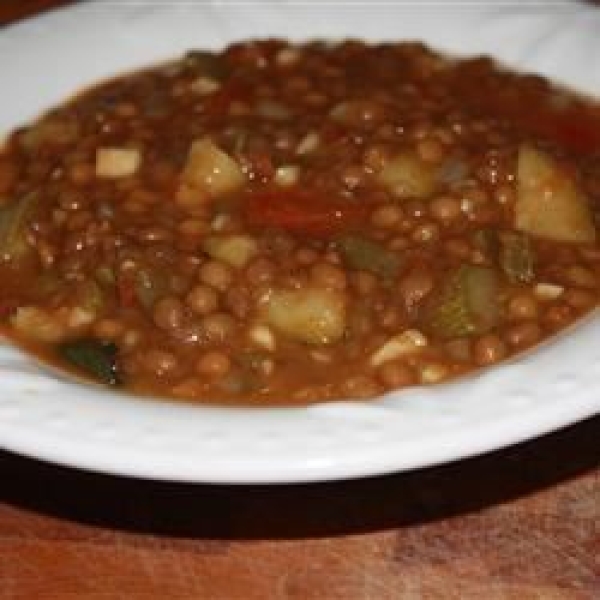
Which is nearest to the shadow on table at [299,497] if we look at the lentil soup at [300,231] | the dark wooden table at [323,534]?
the dark wooden table at [323,534]

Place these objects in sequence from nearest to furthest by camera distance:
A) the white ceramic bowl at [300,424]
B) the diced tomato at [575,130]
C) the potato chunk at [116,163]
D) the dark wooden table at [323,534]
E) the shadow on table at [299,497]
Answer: the white ceramic bowl at [300,424]
the dark wooden table at [323,534]
the shadow on table at [299,497]
the potato chunk at [116,163]
the diced tomato at [575,130]

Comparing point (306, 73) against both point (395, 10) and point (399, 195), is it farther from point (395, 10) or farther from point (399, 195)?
point (399, 195)

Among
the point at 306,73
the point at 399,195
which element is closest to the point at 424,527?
the point at 399,195

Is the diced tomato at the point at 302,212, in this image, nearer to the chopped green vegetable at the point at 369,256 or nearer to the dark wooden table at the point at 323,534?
the chopped green vegetable at the point at 369,256

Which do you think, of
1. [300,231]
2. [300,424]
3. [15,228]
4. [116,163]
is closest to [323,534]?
[300,424]

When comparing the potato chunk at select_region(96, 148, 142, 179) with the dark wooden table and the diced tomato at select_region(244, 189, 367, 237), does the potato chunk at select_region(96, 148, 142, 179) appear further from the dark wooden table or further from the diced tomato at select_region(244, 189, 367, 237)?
the dark wooden table

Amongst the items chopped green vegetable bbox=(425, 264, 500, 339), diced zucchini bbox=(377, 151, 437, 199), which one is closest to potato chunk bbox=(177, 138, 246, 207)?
diced zucchini bbox=(377, 151, 437, 199)

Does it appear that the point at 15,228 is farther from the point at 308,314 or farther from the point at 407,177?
the point at 407,177
